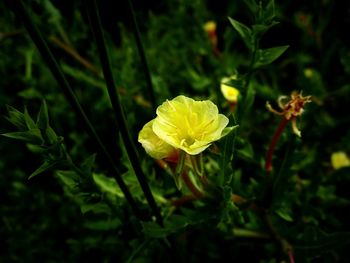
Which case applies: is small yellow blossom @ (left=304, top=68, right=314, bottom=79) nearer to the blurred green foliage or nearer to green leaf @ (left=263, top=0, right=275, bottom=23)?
the blurred green foliage

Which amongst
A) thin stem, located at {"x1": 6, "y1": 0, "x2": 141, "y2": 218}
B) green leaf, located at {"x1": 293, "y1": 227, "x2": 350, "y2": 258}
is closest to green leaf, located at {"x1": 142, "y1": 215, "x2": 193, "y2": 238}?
thin stem, located at {"x1": 6, "y1": 0, "x2": 141, "y2": 218}

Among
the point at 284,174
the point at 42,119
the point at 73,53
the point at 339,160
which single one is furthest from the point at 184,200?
the point at 73,53

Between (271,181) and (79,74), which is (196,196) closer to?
(271,181)

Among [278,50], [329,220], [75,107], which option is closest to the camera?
[75,107]

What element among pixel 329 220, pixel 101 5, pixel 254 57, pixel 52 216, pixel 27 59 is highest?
pixel 101 5

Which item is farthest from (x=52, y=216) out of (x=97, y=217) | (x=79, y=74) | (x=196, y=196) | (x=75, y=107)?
(x=75, y=107)

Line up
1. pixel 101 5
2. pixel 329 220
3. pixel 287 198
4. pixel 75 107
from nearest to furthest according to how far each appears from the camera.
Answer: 1. pixel 75 107
2. pixel 287 198
3. pixel 329 220
4. pixel 101 5
